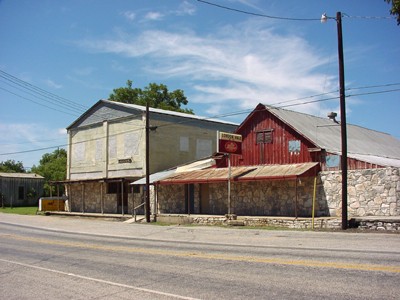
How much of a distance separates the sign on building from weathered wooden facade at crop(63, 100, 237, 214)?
28.4 feet

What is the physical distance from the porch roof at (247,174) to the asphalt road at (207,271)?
7.17 metres

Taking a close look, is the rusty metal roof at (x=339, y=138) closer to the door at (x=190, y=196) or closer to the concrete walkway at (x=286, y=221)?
the concrete walkway at (x=286, y=221)

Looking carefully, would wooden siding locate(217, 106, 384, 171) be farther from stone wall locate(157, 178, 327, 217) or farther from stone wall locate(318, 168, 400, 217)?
stone wall locate(157, 178, 327, 217)

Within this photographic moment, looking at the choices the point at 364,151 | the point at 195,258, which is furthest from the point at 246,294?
the point at 364,151

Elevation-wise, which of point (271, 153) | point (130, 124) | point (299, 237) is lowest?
point (299, 237)

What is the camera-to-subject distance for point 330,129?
2819 centimetres

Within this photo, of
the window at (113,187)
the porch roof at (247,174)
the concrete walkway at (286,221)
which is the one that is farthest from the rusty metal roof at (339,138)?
the window at (113,187)

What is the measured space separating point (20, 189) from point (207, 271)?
161 feet

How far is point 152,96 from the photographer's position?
6022 centimetres

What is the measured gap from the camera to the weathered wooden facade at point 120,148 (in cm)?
3394

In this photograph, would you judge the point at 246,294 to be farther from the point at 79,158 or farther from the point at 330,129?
the point at 79,158

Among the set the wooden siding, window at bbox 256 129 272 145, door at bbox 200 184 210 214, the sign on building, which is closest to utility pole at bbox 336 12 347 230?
the wooden siding

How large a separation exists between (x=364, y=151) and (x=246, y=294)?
2211 cm

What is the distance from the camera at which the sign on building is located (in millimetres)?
24828
